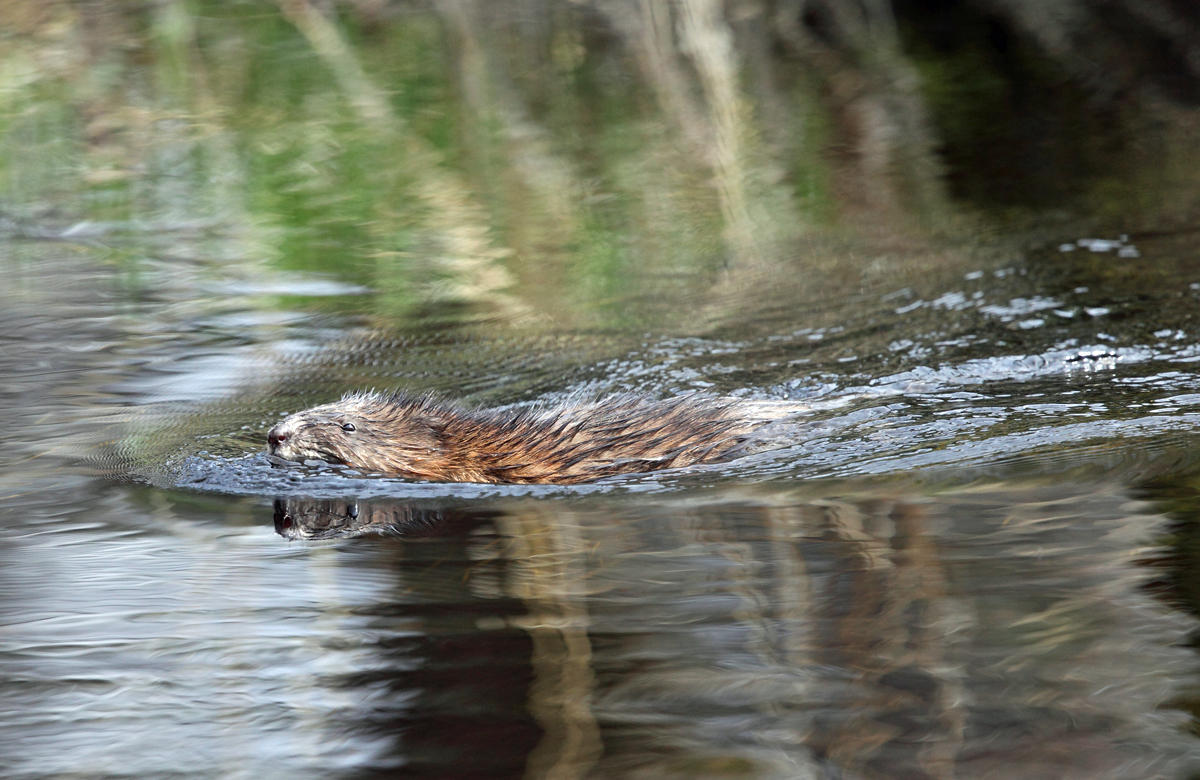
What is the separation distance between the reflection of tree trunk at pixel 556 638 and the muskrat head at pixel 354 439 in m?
Answer: 0.75

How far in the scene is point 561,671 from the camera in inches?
125

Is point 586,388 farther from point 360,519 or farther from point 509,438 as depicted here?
point 360,519

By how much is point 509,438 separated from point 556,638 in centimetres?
207

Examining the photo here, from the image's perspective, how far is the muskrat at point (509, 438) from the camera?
5223 millimetres

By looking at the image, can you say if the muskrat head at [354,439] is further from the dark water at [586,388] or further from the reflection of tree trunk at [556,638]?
the reflection of tree trunk at [556,638]

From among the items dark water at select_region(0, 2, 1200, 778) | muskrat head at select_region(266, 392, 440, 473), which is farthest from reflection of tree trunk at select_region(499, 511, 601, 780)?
muskrat head at select_region(266, 392, 440, 473)

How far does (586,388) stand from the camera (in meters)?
6.80

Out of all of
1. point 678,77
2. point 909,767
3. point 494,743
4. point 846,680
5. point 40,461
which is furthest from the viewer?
point 678,77

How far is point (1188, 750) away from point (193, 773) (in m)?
1.93

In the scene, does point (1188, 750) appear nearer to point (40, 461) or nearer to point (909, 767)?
point (909, 767)

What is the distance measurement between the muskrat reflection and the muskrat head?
260 millimetres

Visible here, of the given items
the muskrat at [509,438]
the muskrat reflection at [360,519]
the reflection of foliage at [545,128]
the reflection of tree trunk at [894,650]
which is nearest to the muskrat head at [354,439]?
the muskrat at [509,438]

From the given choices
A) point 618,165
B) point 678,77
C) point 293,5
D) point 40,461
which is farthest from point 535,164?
point 40,461

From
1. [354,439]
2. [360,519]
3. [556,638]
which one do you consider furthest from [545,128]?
[556,638]
